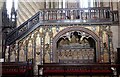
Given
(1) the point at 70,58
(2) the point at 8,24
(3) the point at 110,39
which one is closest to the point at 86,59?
(1) the point at 70,58

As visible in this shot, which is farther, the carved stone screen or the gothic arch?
the carved stone screen

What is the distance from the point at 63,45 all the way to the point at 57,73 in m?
3.45

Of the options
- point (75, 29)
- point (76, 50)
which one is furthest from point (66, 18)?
point (76, 50)

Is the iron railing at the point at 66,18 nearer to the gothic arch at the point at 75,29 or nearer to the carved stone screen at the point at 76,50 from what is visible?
the gothic arch at the point at 75,29

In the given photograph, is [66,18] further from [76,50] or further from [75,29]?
[76,50]

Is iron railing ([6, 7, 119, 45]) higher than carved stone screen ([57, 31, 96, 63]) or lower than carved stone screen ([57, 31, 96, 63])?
higher

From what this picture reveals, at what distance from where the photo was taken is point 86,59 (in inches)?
531

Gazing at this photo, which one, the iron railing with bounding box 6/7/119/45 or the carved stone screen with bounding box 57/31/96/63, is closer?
the iron railing with bounding box 6/7/119/45

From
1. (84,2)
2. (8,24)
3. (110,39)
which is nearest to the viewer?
(110,39)

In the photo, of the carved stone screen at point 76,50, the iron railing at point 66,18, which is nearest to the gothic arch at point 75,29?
the carved stone screen at point 76,50

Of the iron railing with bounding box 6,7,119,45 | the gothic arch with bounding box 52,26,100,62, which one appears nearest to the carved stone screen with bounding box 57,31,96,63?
the gothic arch with bounding box 52,26,100,62

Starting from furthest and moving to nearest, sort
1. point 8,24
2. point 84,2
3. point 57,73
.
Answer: point 84,2
point 8,24
point 57,73

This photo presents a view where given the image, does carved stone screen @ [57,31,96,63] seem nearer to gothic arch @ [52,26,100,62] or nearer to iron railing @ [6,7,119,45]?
gothic arch @ [52,26,100,62]

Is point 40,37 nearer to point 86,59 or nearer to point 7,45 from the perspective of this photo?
point 7,45
